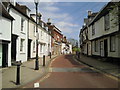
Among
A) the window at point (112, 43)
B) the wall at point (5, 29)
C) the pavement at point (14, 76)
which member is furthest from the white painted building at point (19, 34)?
the window at point (112, 43)

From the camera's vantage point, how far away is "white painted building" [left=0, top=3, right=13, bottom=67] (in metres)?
16.0

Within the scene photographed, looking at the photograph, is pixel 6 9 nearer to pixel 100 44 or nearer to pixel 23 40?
pixel 23 40

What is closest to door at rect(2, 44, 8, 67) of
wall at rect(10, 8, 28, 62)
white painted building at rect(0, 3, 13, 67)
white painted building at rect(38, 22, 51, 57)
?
white painted building at rect(0, 3, 13, 67)

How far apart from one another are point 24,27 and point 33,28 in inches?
223

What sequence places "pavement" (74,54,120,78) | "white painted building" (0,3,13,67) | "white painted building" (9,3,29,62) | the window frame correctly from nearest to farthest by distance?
"pavement" (74,54,120,78) → "white painted building" (0,3,13,67) → "white painted building" (9,3,29,62) → the window frame

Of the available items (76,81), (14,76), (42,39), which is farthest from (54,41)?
(76,81)

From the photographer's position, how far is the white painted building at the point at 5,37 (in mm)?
16031

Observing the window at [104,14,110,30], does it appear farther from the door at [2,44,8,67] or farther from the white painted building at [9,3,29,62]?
the door at [2,44,8,67]

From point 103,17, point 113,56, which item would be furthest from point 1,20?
point 103,17

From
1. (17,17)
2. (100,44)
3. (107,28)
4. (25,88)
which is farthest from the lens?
(100,44)

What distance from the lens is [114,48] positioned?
21.1 meters

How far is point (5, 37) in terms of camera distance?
1658cm

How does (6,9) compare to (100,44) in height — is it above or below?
above

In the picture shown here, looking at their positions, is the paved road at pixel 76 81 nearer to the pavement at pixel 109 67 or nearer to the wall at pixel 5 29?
the pavement at pixel 109 67
